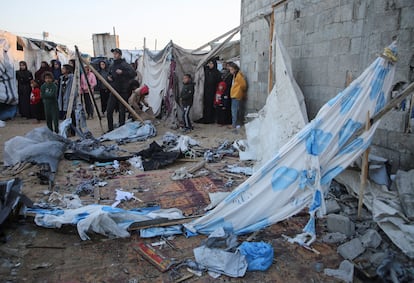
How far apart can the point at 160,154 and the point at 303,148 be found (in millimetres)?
3453

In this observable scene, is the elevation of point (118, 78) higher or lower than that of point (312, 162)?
higher

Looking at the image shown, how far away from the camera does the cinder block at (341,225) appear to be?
316 cm

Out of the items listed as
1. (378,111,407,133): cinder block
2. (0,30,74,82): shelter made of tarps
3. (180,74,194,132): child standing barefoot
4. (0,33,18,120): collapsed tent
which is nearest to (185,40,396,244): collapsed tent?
(378,111,407,133): cinder block

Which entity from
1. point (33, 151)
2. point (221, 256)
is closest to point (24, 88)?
point (33, 151)

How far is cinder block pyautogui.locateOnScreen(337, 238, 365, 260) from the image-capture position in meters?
2.83

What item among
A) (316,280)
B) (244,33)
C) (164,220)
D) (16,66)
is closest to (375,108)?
(316,280)

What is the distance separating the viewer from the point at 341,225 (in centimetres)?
319

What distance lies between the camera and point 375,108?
10.4 feet

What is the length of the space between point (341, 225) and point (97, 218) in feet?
7.78

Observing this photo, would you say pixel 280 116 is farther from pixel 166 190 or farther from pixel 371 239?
pixel 371 239

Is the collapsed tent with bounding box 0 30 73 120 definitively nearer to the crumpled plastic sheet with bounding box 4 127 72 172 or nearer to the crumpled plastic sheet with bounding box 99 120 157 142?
Answer: the crumpled plastic sheet with bounding box 99 120 157 142

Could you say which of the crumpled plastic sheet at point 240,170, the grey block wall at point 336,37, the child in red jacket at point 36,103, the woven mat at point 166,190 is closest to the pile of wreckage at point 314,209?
the woven mat at point 166,190

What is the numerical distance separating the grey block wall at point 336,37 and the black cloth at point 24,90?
774 cm

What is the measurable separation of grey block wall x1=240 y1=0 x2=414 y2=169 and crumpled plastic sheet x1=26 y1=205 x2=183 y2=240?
2722 mm
